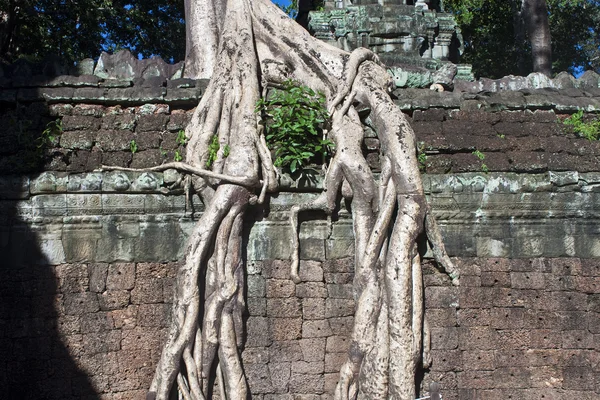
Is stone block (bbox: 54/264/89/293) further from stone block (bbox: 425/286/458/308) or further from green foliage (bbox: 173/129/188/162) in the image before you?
stone block (bbox: 425/286/458/308)

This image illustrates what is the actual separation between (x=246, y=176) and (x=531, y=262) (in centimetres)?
229

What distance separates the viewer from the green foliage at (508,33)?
14578mm

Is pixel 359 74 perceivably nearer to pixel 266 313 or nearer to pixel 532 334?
pixel 266 313

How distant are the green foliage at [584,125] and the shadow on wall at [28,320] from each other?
13.5 feet

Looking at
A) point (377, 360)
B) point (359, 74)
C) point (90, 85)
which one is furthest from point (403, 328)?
point (90, 85)

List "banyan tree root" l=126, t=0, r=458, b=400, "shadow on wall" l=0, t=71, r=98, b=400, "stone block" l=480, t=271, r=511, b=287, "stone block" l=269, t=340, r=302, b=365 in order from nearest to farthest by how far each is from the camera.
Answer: "banyan tree root" l=126, t=0, r=458, b=400 → "shadow on wall" l=0, t=71, r=98, b=400 → "stone block" l=269, t=340, r=302, b=365 → "stone block" l=480, t=271, r=511, b=287

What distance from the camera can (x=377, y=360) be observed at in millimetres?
4371

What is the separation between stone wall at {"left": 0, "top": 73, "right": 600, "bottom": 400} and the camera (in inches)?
180

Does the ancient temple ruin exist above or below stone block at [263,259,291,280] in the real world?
above

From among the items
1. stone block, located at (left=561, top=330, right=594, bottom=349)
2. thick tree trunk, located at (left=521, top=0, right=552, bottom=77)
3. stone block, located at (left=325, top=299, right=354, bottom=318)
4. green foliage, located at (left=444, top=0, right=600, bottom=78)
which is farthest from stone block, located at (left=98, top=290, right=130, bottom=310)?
green foliage, located at (left=444, top=0, right=600, bottom=78)

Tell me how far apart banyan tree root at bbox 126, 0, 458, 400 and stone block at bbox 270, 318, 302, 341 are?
0.26 meters

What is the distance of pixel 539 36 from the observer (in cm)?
1043

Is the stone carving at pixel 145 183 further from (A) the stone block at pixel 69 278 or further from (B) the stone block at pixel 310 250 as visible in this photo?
(B) the stone block at pixel 310 250

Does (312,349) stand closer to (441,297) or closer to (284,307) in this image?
(284,307)
